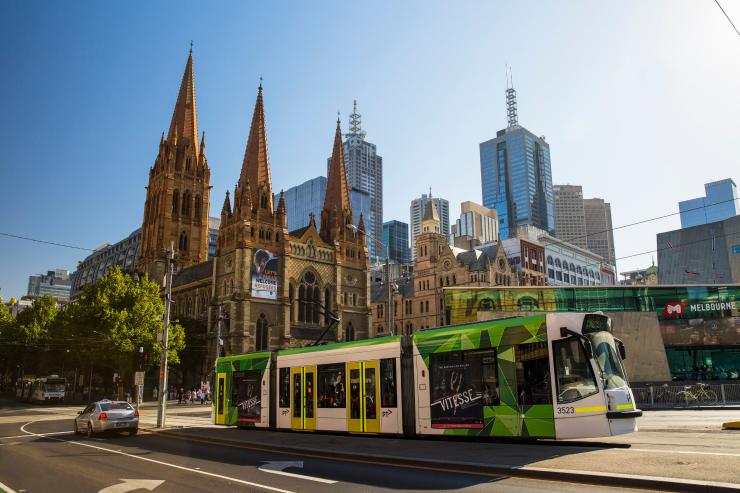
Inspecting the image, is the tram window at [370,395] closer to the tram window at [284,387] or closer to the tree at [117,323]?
the tram window at [284,387]

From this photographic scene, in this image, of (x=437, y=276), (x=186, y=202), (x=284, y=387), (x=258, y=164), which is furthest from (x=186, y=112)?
(x=284, y=387)

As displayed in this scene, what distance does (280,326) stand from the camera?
61.0 meters

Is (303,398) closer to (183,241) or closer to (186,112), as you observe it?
(183,241)

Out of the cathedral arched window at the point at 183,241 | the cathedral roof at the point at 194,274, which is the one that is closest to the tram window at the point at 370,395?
the cathedral roof at the point at 194,274

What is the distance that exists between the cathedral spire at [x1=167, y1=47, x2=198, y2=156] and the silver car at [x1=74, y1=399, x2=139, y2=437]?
70663 millimetres

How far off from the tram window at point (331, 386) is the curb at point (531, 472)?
11.1ft

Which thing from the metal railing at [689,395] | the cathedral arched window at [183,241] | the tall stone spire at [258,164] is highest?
the tall stone spire at [258,164]

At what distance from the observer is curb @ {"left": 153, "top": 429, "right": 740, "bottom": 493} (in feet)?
26.6

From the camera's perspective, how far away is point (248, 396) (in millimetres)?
22938

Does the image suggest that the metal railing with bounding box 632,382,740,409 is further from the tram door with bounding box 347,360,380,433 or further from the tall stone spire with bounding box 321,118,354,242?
the tall stone spire with bounding box 321,118,354,242

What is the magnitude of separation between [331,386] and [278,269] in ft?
147

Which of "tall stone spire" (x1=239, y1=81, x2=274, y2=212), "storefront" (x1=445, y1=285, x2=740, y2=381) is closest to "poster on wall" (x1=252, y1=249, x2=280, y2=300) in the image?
"tall stone spire" (x1=239, y1=81, x2=274, y2=212)

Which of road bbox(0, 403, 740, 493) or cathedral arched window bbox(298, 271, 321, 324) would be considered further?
cathedral arched window bbox(298, 271, 321, 324)

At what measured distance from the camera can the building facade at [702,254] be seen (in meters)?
72.1
